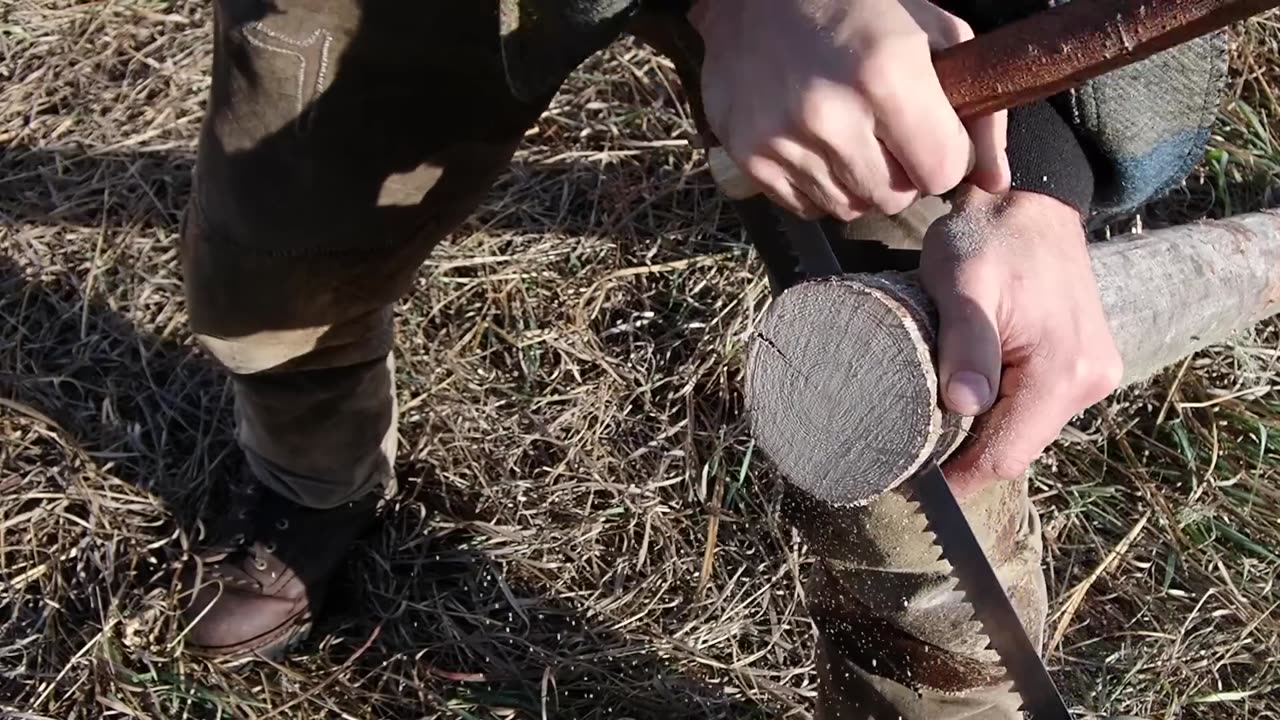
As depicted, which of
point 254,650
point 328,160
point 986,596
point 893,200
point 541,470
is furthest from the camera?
point 541,470

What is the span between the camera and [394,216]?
5.17 feet

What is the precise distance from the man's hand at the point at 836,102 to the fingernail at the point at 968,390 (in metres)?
0.17

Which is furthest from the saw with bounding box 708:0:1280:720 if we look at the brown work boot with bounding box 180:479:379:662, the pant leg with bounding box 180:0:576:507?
the brown work boot with bounding box 180:479:379:662

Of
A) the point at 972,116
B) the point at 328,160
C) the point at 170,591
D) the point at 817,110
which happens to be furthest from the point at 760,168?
the point at 170,591

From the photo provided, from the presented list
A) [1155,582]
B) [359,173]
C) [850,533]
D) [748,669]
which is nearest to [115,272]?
[359,173]

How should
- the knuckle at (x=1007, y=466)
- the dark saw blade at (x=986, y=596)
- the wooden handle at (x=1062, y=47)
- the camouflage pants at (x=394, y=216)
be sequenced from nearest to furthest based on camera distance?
the wooden handle at (x=1062, y=47), the knuckle at (x=1007, y=466), the dark saw blade at (x=986, y=596), the camouflage pants at (x=394, y=216)

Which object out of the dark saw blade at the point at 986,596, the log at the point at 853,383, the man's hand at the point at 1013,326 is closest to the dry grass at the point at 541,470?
the dark saw blade at the point at 986,596

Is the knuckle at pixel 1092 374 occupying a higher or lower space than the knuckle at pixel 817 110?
lower

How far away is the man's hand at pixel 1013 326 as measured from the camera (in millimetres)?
1051

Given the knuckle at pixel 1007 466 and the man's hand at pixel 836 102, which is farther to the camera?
the knuckle at pixel 1007 466

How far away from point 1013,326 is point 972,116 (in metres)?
0.19

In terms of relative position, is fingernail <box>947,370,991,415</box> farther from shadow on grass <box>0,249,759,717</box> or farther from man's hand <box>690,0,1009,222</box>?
shadow on grass <box>0,249,759,717</box>

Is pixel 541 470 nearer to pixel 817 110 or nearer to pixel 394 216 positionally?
pixel 394 216

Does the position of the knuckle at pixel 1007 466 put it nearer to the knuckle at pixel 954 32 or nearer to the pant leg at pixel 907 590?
the pant leg at pixel 907 590
